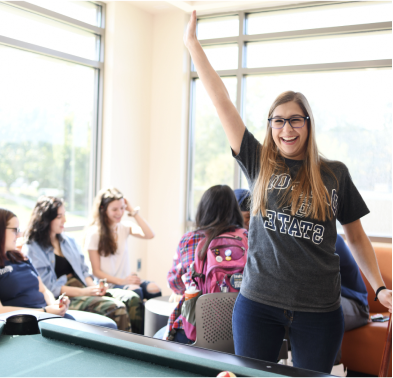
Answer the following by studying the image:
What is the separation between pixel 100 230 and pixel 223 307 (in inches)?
67.5

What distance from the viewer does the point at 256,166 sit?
168 centimetres

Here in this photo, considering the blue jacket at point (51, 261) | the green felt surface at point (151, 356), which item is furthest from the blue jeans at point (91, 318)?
the green felt surface at point (151, 356)

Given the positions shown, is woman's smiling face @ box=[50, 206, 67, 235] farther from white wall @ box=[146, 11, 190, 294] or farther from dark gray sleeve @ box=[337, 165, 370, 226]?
dark gray sleeve @ box=[337, 165, 370, 226]

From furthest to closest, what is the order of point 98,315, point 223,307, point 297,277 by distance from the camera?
point 98,315 → point 223,307 → point 297,277

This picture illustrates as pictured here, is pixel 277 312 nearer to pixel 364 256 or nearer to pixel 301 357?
pixel 301 357

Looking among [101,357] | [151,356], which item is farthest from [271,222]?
[101,357]

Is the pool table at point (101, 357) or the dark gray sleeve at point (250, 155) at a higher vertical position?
the dark gray sleeve at point (250, 155)

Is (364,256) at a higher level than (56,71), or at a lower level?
lower

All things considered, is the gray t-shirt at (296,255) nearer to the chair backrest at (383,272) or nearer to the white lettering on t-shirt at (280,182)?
the white lettering on t-shirt at (280,182)

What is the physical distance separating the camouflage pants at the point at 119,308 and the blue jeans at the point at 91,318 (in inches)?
6.4

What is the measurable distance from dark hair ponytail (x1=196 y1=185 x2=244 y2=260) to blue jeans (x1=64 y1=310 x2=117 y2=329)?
0.88m

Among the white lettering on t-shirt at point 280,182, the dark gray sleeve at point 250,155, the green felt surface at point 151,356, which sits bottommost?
the green felt surface at point 151,356

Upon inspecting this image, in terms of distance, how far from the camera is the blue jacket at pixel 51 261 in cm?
314

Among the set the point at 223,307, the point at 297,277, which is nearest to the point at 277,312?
the point at 297,277
